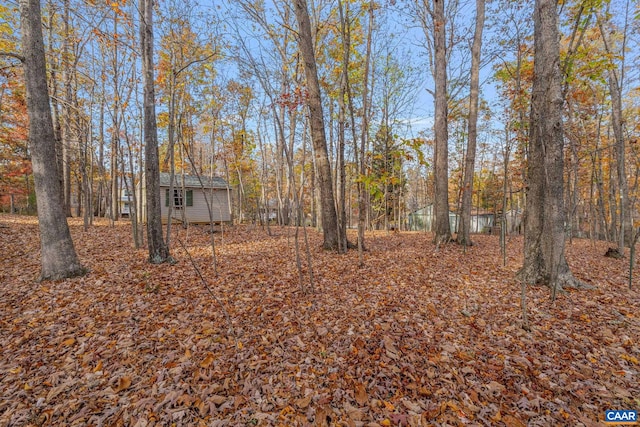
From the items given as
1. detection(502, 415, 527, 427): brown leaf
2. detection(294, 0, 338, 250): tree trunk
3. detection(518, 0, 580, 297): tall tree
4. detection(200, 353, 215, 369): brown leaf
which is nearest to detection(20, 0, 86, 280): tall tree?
detection(200, 353, 215, 369): brown leaf

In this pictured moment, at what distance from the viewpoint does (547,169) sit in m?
4.40

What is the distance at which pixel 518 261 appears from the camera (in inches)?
261

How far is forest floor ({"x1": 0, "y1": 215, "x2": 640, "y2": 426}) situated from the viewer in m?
2.43

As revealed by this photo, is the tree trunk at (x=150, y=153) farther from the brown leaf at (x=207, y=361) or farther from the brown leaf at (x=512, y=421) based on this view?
the brown leaf at (x=512, y=421)

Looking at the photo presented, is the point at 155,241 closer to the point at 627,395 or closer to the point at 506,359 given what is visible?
the point at 506,359

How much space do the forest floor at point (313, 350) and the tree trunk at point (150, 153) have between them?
0.87 metres

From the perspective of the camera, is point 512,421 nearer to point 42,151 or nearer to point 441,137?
point 42,151

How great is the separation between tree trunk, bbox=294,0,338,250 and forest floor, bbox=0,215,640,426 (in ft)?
7.00

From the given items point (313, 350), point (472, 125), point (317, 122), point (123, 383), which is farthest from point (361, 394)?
point (472, 125)

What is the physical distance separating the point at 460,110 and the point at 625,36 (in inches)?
213

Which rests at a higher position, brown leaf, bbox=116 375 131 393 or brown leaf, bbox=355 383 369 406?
brown leaf, bbox=116 375 131 393

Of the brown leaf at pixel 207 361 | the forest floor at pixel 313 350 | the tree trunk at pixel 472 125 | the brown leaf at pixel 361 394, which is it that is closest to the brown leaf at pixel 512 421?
→ the forest floor at pixel 313 350

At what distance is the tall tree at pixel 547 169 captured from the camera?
14.3 ft

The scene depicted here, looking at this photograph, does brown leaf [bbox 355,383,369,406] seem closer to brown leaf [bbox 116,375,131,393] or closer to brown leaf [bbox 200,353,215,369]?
brown leaf [bbox 200,353,215,369]
